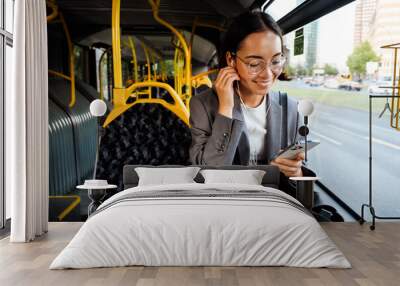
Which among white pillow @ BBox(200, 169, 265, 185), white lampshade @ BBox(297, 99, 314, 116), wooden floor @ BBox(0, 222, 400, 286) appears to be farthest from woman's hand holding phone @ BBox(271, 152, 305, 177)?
wooden floor @ BBox(0, 222, 400, 286)

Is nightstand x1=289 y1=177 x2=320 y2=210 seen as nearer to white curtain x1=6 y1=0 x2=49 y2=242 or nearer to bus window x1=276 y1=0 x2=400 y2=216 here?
bus window x1=276 y1=0 x2=400 y2=216

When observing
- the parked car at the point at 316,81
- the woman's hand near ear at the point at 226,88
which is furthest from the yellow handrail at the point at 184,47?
the parked car at the point at 316,81

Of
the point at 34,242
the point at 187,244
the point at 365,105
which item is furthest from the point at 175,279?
the point at 365,105

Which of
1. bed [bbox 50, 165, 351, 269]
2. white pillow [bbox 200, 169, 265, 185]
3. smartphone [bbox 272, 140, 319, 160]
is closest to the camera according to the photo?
→ bed [bbox 50, 165, 351, 269]

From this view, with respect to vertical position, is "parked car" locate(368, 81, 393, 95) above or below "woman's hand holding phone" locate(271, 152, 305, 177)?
above

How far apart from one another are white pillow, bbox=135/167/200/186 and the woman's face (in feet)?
3.14

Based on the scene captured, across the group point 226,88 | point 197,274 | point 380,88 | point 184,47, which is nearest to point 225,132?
point 226,88

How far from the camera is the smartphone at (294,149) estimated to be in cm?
532

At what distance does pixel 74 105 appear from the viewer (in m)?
5.44

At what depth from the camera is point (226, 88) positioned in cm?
529

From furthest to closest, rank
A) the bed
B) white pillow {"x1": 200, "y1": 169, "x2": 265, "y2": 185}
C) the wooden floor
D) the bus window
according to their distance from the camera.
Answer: the bus window, white pillow {"x1": 200, "y1": 169, "x2": 265, "y2": 185}, the bed, the wooden floor

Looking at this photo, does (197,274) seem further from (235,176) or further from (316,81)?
(316,81)

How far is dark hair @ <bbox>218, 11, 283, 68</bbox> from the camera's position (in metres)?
5.22

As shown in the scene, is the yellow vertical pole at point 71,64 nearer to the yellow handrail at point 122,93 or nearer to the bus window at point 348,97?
the yellow handrail at point 122,93
